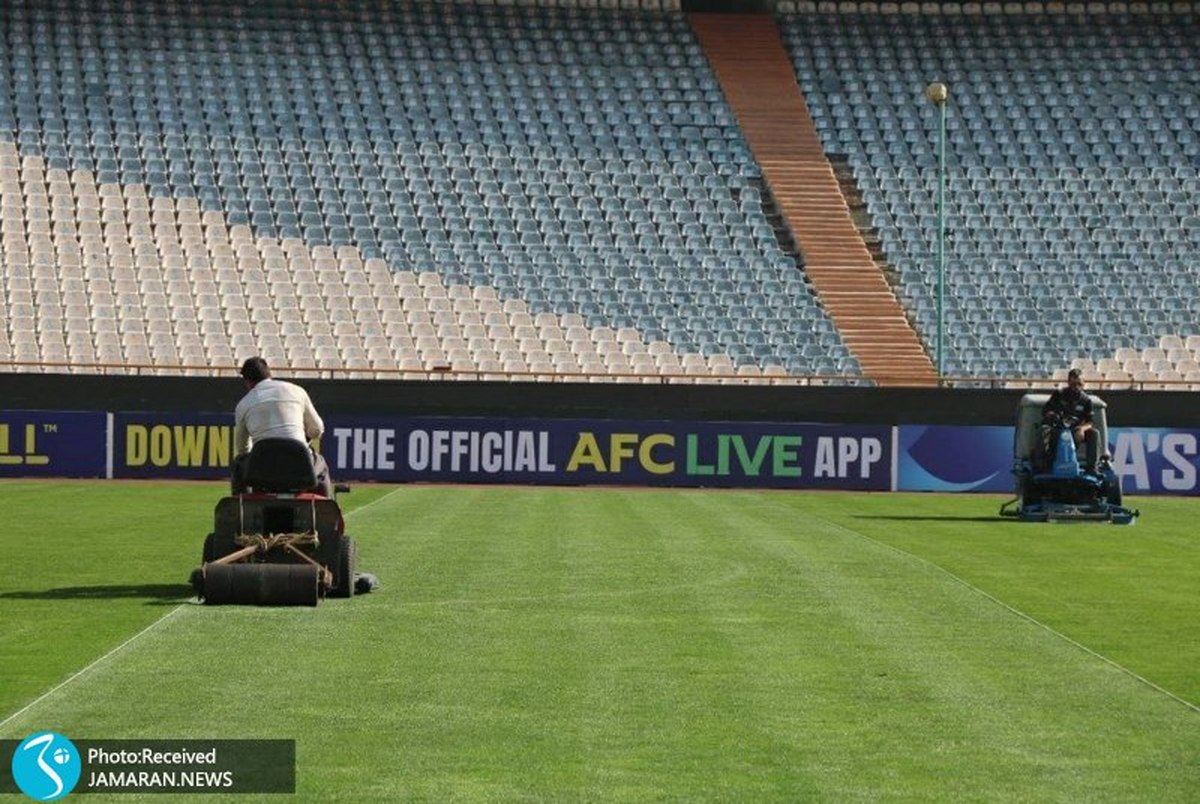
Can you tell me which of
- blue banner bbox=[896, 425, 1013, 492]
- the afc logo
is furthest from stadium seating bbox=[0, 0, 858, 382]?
blue banner bbox=[896, 425, 1013, 492]

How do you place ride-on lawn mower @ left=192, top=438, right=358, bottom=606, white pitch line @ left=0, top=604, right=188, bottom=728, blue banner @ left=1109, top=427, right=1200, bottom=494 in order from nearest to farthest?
white pitch line @ left=0, top=604, right=188, bottom=728 < ride-on lawn mower @ left=192, top=438, right=358, bottom=606 < blue banner @ left=1109, top=427, right=1200, bottom=494

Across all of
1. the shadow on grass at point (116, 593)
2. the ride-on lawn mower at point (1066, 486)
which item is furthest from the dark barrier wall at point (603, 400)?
the shadow on grass at point (116, 593)

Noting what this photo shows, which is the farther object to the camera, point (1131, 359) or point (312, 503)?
point (1131, 359)

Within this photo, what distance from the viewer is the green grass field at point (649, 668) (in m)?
8.80

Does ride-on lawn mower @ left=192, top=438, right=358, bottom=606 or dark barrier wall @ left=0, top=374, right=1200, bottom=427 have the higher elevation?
dark barrier wall @ left=0, top=374, right=1200, bottom=427

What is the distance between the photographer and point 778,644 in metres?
13.0

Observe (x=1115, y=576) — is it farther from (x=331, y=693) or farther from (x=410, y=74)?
(x=410, y=74)

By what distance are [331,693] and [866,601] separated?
6.23 meters

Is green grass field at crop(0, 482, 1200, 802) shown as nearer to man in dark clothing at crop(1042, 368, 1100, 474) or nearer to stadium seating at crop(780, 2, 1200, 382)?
man in dark clothing at crop(1042, 368, 1100, 474)

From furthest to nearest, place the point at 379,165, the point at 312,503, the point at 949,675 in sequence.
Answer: the point at 379,165, the point at 312,503, the point at 949,675

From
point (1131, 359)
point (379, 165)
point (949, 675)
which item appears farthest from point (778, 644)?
point (379, 165)

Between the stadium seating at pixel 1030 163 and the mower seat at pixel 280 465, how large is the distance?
29.6m

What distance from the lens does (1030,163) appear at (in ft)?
165

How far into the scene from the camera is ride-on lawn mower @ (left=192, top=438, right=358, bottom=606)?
1459 centimetres
